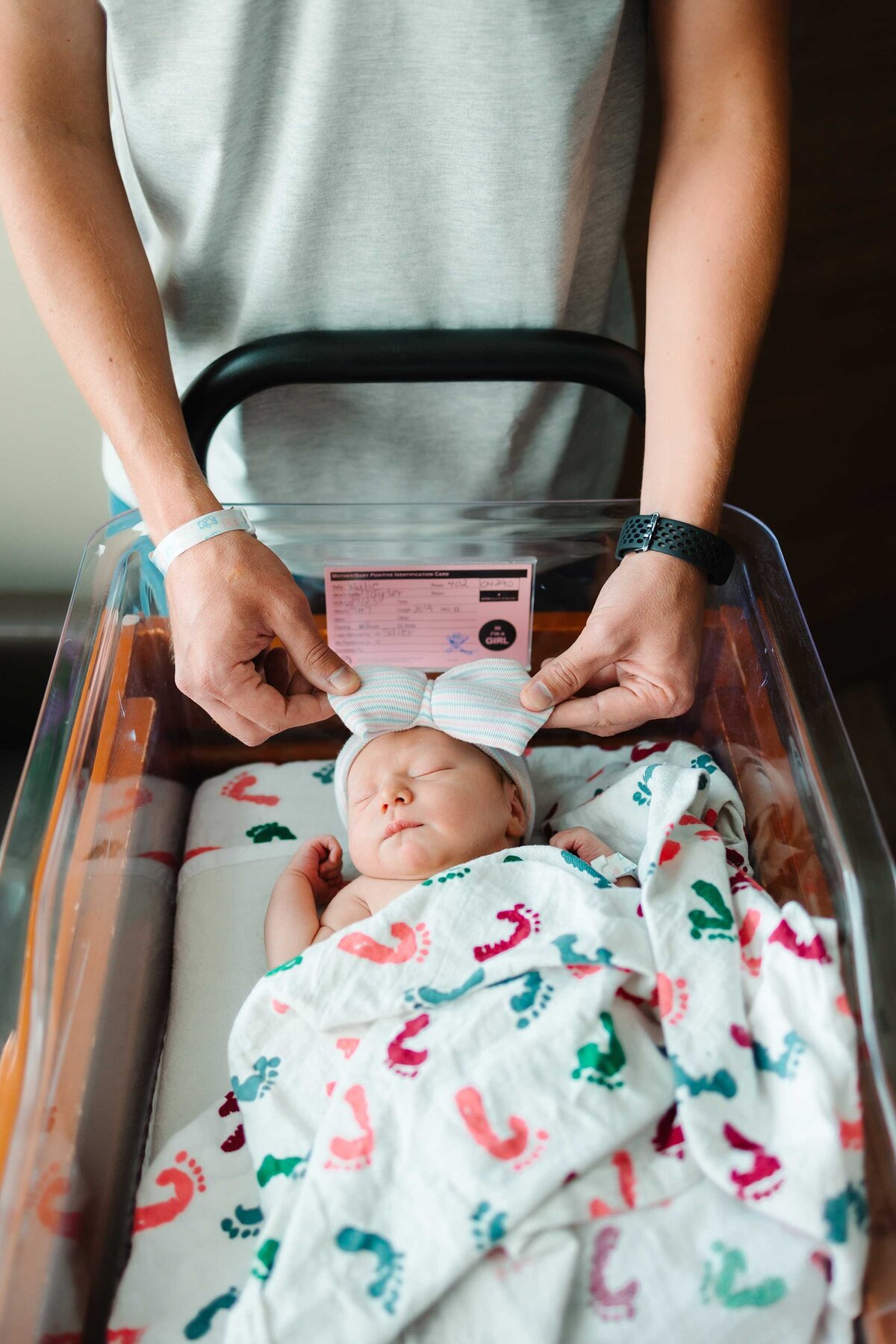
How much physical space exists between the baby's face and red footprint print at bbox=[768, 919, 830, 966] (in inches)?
11.9

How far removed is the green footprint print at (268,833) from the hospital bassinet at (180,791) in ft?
0.29

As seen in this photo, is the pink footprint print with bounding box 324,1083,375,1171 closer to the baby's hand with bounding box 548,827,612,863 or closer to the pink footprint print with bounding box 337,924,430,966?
the pink footprint print with bounding box 337,924,430,966

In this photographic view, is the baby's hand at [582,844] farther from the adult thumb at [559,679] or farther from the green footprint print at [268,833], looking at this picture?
the green footprint print at [268,833]

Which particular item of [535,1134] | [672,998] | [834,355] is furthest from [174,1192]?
[834,355]

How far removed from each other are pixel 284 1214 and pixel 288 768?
520 mm

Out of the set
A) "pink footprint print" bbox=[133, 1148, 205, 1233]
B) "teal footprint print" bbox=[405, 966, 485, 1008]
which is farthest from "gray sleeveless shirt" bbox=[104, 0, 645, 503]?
"pink footprint print" bbox=[133, 1148, 205, 1233]

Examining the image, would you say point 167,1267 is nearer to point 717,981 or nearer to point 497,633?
point 717,981

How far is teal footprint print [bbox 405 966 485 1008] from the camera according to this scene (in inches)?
31.7

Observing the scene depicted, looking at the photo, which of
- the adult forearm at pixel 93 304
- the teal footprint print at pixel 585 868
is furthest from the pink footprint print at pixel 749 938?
the adult forearm at pixel 93 304

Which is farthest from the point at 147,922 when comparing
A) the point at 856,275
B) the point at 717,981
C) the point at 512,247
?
the point at 856,275

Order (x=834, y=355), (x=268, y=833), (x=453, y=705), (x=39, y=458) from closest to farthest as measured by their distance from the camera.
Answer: (x=453, y=705) → (x=268, y=833) → (x=39, y=458) → (x=834, y=355)

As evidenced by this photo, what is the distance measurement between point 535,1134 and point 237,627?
0.43 m

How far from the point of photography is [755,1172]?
2.26ft

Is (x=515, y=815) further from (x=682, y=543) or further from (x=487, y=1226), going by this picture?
(x=487, y=1226)
